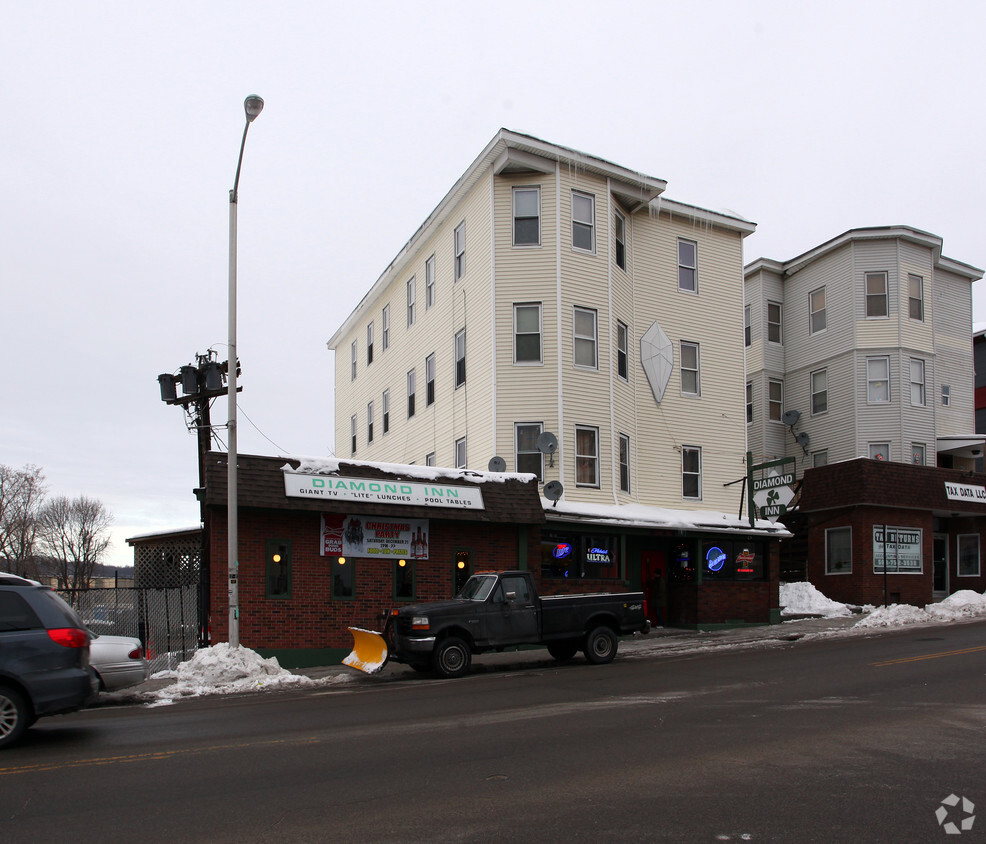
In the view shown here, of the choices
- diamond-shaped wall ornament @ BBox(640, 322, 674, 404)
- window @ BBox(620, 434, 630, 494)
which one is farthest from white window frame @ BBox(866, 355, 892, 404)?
window @ BBox(620, 434, 630, 494)

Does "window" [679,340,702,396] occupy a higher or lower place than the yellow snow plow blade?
higher

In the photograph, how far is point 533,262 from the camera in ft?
82.7

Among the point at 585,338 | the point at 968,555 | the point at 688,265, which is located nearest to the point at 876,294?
the point at 688,265

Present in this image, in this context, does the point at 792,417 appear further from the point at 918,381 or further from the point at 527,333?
the point at 527,333

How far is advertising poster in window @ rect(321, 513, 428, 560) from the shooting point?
64.7 feet

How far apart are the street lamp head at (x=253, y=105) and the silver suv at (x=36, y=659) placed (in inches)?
362

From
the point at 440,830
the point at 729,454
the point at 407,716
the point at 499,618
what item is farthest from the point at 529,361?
the point at 440,830

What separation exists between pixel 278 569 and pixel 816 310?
82.5ft

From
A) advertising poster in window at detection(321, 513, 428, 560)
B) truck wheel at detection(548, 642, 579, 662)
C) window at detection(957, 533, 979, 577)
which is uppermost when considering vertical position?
advertising poster in window at detection(321, 513, 428, 560)

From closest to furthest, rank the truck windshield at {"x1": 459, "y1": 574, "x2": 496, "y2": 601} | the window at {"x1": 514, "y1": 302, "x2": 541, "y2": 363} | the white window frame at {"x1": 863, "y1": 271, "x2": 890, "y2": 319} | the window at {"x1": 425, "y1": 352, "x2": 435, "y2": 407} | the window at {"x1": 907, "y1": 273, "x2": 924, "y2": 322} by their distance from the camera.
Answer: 1. the truck windshield at {"x1": 459, "y1": 574, "x2": 496, "y2": 601}
2. the window at {"x1": 514, "y1": 302, "x2": 541, "y2": 363}
3. the window at {"x1": 425, "y1": 352, "x2": 435, "y2": 407}
4. the white window frame at {"x1": 863, "y1": 271, "x2": 890, "y2": 319}
5. the window at {"x1": 907, "y1": 273, "x2": 924, "y2": 322}

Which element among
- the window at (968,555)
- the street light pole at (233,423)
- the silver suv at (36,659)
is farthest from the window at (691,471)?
the silver suv at (36,659)

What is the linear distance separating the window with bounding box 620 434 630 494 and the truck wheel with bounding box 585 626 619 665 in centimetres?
836

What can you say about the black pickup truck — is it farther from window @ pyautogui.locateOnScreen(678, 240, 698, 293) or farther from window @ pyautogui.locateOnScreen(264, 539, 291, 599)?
window @ pyautogui.locateOnScreen(678, 240, 698, 293)

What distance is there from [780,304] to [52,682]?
3344 cm
